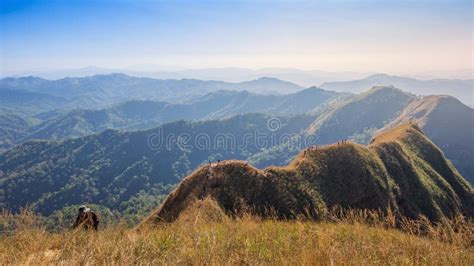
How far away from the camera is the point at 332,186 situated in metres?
40.5

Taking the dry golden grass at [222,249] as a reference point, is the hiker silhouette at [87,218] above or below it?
below

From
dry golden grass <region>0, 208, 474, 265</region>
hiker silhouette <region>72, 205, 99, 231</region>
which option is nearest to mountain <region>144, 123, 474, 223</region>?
hiker silhouette <region>72, 205, 99, 231</region>

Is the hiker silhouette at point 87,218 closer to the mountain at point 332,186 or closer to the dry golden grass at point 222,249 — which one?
the dry golden grass at point 222,249

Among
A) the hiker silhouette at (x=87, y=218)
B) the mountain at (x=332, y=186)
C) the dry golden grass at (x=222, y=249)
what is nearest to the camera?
the dry golden grass at (x=222, y=249)

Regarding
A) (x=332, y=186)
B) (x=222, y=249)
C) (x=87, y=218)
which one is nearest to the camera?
(x=222, y=249)

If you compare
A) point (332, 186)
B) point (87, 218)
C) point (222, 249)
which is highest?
point (222, 249)

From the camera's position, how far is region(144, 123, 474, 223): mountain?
34125mm

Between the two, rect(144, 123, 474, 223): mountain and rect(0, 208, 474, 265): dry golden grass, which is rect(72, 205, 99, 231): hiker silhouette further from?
rect(144, 123, 474, 223): mountain

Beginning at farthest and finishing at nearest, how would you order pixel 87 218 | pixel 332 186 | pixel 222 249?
1. pixel 332 186
2. pixel 87 218
3. pixel 222 249

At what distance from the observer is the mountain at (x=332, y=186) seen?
34.1 m

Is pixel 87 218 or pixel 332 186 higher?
pixel 87 218

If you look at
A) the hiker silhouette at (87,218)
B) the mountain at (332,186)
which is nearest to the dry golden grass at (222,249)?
the hiker silhouette at (87,218)

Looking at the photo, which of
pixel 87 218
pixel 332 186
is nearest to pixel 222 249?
pixel 87 218

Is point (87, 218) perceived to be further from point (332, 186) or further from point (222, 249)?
point (332, 186)
